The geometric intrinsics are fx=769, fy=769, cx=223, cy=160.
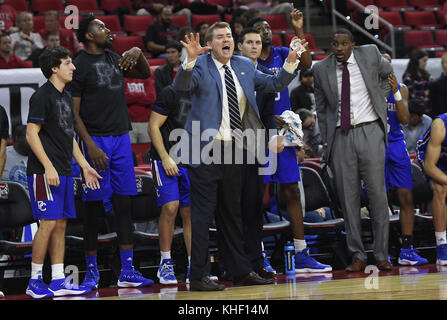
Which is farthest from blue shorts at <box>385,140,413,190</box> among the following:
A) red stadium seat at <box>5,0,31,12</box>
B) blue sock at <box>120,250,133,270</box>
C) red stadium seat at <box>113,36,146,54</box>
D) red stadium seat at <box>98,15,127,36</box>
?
red stadium seat at <box>5,0,31,12</box>

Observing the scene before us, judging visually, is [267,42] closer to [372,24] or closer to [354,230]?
[354,230]

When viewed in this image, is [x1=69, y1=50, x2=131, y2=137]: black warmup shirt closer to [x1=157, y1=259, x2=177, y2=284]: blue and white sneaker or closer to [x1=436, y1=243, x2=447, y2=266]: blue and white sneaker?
[x1=157, y1=259, x2=177, y2=284]: blue and white sneaker

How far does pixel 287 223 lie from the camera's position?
6934 mm

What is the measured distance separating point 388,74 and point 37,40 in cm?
554

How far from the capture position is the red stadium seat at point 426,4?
14047 millimetres

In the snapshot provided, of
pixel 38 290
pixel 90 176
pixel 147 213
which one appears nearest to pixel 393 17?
pixel 147 213

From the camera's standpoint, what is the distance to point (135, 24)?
470 inches

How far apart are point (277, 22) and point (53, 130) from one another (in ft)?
24.9

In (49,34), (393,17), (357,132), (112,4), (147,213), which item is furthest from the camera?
(393,17)

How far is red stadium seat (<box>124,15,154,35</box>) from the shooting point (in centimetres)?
1188

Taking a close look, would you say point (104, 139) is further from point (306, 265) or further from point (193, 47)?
point (306, 265)

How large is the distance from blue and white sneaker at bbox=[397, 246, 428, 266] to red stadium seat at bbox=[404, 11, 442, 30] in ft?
25.1

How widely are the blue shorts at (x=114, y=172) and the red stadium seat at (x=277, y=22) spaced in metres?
6.88
